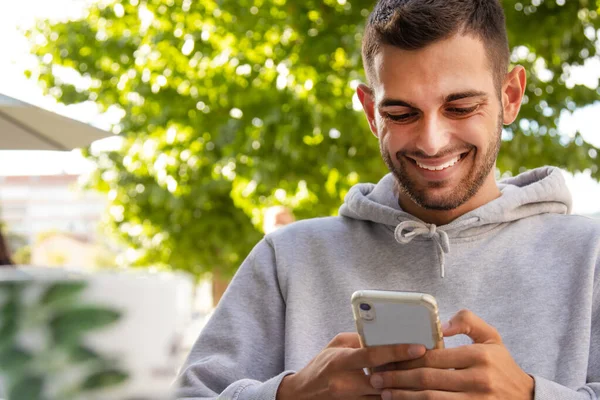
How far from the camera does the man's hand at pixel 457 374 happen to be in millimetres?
1249

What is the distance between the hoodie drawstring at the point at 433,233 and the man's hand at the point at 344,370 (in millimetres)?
403

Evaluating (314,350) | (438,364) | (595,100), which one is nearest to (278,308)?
(314,350)

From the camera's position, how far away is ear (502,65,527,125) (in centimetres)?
180

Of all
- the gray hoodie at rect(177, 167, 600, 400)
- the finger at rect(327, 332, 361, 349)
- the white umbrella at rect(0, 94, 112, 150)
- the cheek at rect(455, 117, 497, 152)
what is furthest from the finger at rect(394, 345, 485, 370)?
the white umbrella at rect(0, 94, 112, 150)

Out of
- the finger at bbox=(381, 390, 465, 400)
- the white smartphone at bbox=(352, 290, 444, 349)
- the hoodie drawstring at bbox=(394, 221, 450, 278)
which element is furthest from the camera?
the hoodie drawstring at bbox=(394, 221, 450, 278)

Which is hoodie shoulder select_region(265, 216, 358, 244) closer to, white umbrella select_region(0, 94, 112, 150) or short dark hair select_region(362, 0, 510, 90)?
short dark hair select_region(362, 0, 510, 90)

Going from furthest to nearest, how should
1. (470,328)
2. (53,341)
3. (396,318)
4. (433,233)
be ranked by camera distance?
(433,233)
(470,328)
(396,318)
(53,341)

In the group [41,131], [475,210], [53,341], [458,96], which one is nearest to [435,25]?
[458,96]

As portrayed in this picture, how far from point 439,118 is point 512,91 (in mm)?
301

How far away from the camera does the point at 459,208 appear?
181 centimetres

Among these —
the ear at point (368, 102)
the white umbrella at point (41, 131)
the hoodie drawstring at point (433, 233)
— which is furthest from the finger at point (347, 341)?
the white umbrella at point (41, 131)

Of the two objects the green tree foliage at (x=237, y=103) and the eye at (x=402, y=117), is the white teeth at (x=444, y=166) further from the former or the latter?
the green tree foliage at (x=237, y=103)

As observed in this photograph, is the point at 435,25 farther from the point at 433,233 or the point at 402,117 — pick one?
the point at 433,233

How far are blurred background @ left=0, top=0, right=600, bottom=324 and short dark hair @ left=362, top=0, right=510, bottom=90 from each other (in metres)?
3.76
